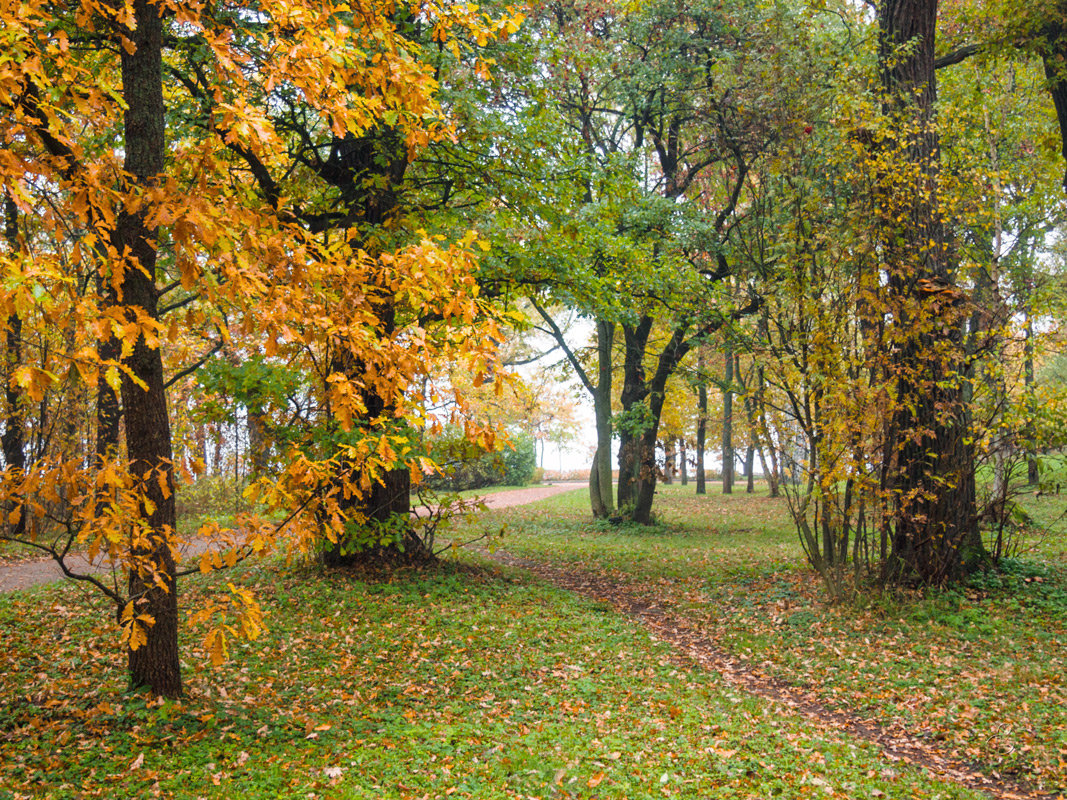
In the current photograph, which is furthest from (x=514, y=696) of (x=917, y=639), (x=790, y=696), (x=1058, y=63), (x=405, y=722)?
(x=1058, y=63)

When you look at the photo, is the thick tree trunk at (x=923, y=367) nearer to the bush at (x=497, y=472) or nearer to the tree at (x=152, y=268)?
the tree at (x=152, y=268)

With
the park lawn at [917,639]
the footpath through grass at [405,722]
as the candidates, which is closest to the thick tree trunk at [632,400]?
the park lawn at [917,639]

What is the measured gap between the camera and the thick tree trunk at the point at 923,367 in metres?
7.16

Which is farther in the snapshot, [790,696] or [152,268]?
[790,696]

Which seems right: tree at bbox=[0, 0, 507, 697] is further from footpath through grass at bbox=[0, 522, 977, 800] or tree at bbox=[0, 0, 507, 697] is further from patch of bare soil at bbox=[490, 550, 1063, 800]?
patch of bare soil at bbox=[490, 550, 1063, 800]

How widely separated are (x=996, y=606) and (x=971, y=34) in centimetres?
740

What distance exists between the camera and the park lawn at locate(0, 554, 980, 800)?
154 inches

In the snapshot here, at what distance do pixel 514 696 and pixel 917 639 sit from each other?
3.91 m

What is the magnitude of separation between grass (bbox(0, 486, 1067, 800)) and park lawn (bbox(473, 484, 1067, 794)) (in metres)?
Answer: 0.03

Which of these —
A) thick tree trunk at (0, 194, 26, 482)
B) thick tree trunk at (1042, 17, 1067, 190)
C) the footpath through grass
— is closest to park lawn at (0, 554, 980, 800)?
the footpath through grass

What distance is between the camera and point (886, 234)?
7.34 m

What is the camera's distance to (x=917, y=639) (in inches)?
260

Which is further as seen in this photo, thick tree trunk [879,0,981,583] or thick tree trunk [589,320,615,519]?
thick tree trunk [589,320,615,519]

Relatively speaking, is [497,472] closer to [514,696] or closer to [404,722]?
[514,696]
